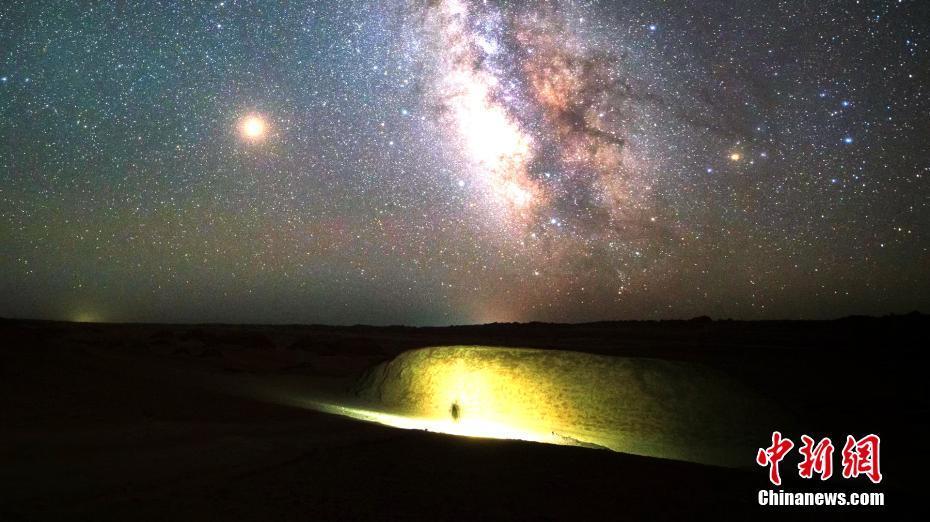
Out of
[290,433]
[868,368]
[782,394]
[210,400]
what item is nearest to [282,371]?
[210,400]

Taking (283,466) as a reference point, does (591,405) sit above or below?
above

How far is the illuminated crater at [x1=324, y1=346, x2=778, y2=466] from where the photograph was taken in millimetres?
15695

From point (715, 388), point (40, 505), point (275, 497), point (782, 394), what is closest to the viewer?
point (40, 505)

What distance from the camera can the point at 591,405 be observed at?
16656 millimetres

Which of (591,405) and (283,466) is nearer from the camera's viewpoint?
(283,466)

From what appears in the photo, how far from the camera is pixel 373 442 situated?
10656 mm

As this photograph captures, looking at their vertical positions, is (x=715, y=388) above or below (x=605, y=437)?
above

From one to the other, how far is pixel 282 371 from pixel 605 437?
81.0 ft

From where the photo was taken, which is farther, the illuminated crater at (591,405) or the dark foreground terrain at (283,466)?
the illuminated crater at (591,405)

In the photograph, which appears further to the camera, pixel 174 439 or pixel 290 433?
pixel 290 433

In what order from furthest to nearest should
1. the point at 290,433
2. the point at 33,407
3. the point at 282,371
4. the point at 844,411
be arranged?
the point at 282,371
the point at 844,411
the point at 33,407
the point at 290,433

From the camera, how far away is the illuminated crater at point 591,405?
51.5 ft

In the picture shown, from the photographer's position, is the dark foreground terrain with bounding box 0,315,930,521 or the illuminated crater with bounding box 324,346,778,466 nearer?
the dark foreground terrain with bounding box 0,315,930,521

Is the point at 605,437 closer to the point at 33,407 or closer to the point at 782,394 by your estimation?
the point at 33,407
